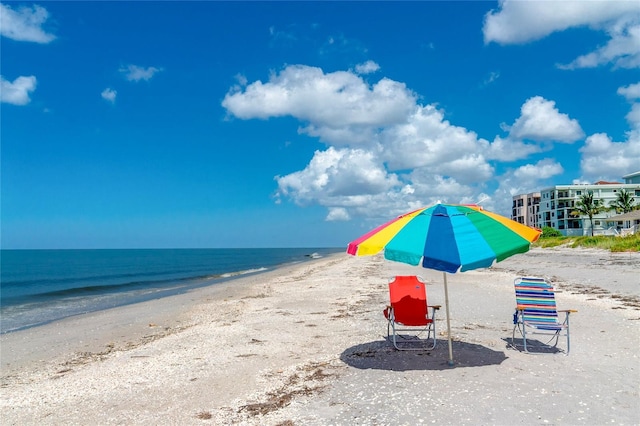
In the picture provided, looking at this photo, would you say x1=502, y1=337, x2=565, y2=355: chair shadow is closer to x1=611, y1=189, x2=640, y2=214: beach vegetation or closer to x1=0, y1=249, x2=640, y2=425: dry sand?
x1=0, y1=249, x2=640, y2=425: dry sand

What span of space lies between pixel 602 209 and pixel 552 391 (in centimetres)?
8197

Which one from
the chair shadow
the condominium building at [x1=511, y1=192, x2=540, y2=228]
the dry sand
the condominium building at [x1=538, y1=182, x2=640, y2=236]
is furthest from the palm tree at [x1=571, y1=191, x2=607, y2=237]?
the chair shadow

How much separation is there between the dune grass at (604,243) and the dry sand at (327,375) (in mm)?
20974

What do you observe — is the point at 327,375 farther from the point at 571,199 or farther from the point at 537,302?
the point at 571,199

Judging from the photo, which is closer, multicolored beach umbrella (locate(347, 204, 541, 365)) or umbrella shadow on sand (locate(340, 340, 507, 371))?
multicolored beach umbrella (locate(347, 204, 541, 365))

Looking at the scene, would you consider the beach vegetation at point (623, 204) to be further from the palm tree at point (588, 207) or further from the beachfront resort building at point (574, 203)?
the beachfront resort building at point (574, 203)

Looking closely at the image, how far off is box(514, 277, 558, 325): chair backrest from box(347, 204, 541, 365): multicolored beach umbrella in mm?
1472

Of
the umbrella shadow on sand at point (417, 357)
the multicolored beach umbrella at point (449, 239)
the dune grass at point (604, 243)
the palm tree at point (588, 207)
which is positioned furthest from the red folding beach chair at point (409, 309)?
the palm tree at point (588, 207)

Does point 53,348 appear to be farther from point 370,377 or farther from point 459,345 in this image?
point 459,345

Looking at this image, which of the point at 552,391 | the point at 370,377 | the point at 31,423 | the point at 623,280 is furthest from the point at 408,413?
the point at 623,280

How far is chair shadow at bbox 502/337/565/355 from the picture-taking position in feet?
24.0

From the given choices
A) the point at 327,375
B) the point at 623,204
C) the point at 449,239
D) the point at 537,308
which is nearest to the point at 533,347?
the point at 537,308

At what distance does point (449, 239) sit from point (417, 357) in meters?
2.41

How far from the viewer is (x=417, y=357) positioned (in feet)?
23.7
